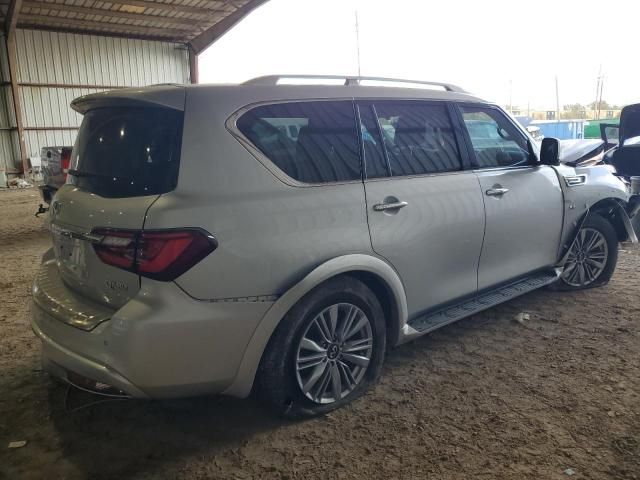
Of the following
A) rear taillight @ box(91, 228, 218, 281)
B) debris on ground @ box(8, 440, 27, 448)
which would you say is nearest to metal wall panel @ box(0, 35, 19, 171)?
debris on ground @ box(8, 440, 27, 448)

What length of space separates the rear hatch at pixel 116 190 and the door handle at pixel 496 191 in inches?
83.0

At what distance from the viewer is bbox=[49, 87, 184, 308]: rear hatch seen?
2.25m

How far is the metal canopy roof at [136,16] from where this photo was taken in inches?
646

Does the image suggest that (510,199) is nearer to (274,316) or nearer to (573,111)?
(274,316)

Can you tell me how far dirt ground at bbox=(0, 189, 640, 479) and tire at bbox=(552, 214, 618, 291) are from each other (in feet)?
2.94

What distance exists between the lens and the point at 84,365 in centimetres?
230

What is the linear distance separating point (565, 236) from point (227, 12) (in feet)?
56.1

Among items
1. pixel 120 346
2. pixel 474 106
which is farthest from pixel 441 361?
pixel 120 346

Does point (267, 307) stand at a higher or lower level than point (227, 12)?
lower

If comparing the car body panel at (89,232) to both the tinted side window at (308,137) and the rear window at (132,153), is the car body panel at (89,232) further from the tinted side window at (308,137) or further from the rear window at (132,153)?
the tinted side window at (308,137)

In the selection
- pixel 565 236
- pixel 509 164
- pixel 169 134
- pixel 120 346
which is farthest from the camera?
pixel 565 236

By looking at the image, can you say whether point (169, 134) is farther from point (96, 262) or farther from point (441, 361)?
point (441, 361)

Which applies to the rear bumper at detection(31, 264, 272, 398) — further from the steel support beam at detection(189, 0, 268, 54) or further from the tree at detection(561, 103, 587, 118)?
the tree at detection(561, 103, 587, 118)

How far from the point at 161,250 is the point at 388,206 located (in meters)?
1.28
